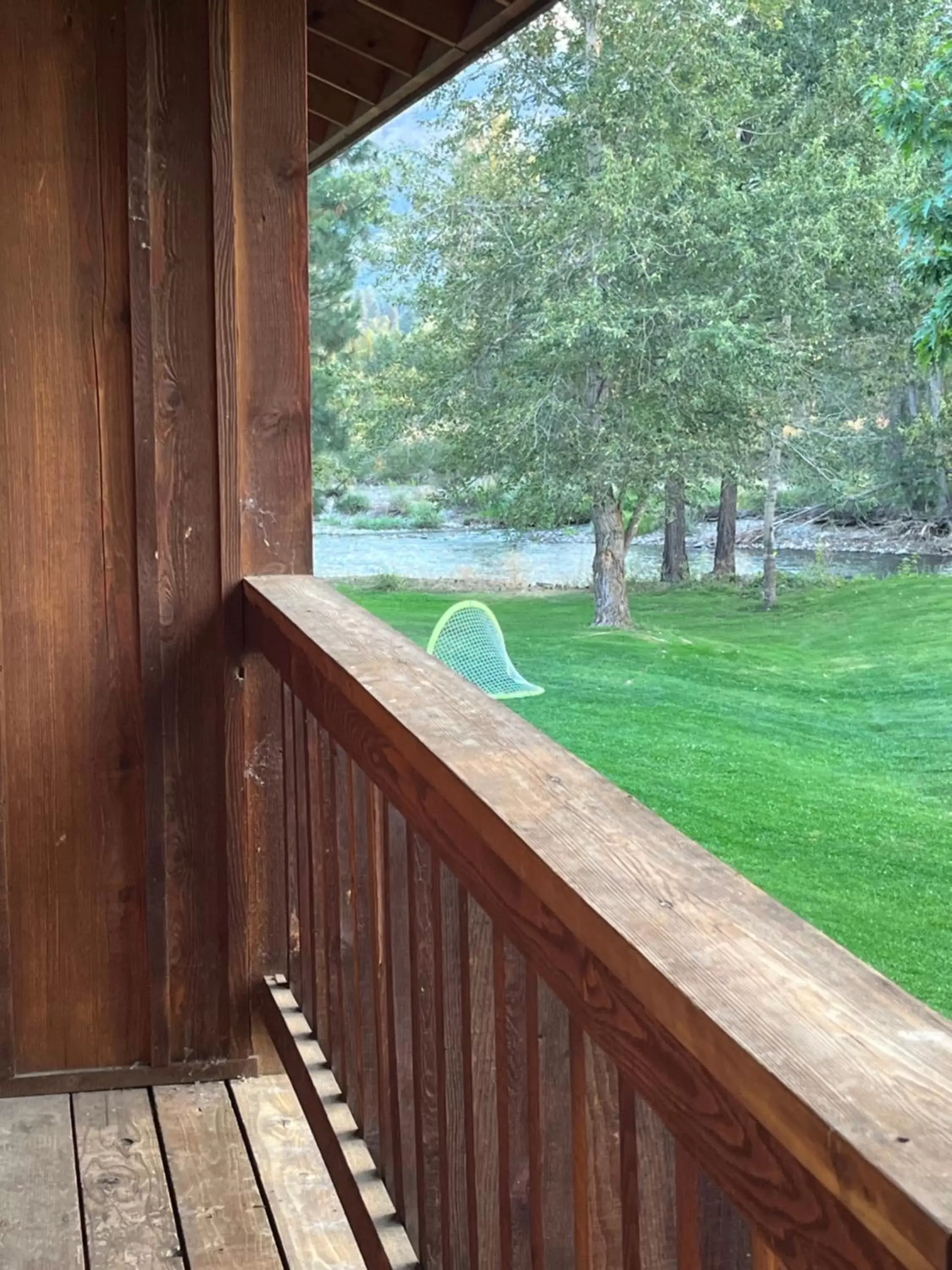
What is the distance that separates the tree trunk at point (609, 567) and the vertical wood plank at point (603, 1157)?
9762mm

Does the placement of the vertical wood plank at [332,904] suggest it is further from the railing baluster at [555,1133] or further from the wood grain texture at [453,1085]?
the railing baluster at [555,1133]

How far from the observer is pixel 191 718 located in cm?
225

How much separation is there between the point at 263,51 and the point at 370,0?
0.34 meters

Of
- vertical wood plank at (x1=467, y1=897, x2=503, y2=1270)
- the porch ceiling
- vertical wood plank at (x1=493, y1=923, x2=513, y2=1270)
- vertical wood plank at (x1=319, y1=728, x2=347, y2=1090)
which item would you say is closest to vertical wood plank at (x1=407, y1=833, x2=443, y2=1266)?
vertical wood plank at (x1=467, y1=897, x2=503, y2=1270)

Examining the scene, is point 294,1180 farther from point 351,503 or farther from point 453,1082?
point 351,503

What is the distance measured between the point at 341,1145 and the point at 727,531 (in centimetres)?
946

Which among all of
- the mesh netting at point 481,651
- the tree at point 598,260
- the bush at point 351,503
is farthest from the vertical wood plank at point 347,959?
the bush at point 351,503

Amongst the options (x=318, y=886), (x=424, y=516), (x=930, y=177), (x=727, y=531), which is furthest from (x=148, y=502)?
(x=424, y=516)

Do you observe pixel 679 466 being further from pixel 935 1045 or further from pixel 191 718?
pixel 935 1045

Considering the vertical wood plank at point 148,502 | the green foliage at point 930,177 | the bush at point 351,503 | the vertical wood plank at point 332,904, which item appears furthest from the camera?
the bush at point 351,503

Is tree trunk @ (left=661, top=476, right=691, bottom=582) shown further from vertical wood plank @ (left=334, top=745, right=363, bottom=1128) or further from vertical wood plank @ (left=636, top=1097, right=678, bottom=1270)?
vertical wood plank @ (left=636, top=1097, right=678, bottom=1270)

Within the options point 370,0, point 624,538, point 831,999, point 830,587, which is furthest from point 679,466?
point 831,999

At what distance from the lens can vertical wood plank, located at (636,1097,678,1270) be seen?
855mm

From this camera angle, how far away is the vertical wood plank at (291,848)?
212 cm
